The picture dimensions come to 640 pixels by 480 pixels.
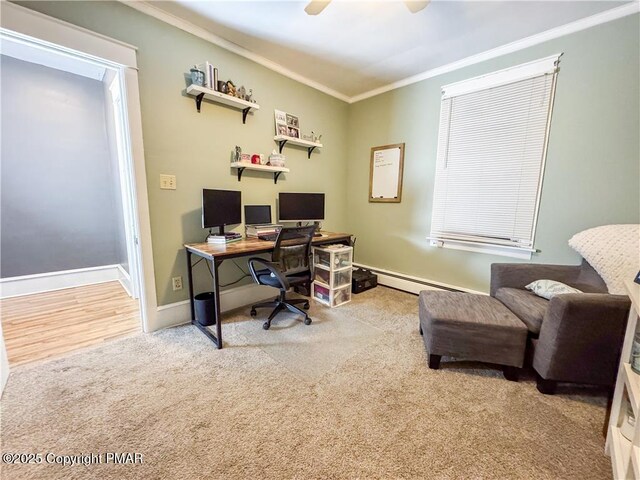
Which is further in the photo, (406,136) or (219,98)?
(406,136)

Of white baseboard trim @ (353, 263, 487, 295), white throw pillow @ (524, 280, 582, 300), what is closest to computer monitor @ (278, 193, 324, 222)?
white baseboard trim @ (353, 263, 487, 295)

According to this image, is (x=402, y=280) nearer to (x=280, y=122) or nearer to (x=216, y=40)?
(x=280, y=122)

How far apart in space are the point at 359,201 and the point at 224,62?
223cm

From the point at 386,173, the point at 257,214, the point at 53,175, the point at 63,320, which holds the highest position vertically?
the point at 386,173

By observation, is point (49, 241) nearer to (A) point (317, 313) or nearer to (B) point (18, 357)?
(B) point (18, 357)

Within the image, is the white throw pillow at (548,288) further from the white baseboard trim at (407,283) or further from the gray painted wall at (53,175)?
the gray painted wall at (53,175)

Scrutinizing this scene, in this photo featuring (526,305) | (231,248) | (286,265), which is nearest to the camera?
(526,305)

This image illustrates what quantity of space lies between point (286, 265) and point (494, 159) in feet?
7.28

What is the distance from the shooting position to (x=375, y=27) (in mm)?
2092

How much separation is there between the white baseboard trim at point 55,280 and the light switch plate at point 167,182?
2.24 metres

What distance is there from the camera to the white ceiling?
186 cm

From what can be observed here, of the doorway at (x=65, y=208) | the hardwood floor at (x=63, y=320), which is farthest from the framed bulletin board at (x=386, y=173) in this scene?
the hardwood floor at (x=63, y=320)

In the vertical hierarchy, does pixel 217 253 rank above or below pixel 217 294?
above

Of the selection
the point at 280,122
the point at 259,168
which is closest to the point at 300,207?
the point at 259,168
